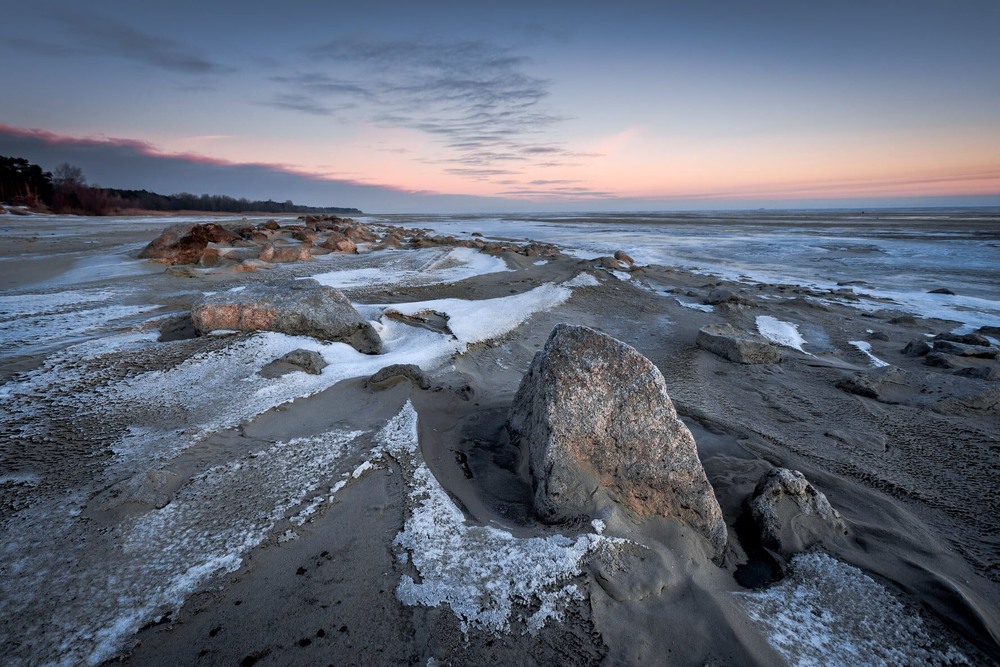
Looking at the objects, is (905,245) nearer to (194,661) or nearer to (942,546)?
(942,546)

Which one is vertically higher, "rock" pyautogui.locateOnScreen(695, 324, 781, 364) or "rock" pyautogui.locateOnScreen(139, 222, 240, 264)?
"rock" pyautogui.locateOnScreen(139, 222, 240, 264)

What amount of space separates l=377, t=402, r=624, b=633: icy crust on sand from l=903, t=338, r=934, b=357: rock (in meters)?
6.42

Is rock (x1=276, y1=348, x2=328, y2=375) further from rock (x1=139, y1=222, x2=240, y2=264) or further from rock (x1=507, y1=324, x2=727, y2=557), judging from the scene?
rock (x1=139, y1=222, x2=240, y2=264)

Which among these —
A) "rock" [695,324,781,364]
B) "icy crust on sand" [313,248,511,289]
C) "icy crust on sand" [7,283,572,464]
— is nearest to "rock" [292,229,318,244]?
"icy crust on sand" [313,248,511,289]

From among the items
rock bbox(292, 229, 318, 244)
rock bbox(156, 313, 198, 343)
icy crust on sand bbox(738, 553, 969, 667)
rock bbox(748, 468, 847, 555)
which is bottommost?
icy crust on sand bbox(738, 553, 969, 667)

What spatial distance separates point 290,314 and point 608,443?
3.77 meters

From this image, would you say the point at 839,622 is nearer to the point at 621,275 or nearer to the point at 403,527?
the point at 403,527

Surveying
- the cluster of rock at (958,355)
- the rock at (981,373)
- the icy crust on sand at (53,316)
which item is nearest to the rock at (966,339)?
the cluster of rock at (958,355)

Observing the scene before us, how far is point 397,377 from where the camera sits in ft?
13.3

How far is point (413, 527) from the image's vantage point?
2348mm

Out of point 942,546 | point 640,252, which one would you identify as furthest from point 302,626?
point 640,252

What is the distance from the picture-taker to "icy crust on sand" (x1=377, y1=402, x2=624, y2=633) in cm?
191

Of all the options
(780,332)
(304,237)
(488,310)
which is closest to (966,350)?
(780,332)

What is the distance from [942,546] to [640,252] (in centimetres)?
1863
